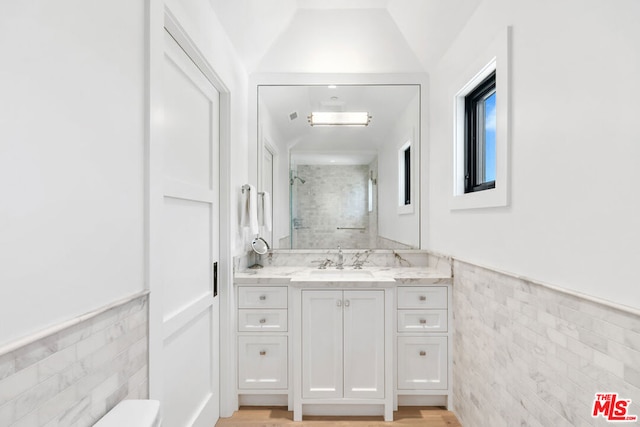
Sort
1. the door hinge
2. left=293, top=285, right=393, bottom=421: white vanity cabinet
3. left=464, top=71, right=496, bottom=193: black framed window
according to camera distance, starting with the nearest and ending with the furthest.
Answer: left=464, top=71, right=496, bottom=193: black framed window
the door hinge
left=293, top=285, right=393, bottom=421: white vanity cabinet

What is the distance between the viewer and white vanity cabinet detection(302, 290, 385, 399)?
7.14 feet

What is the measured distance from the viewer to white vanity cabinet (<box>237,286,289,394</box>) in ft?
7.45

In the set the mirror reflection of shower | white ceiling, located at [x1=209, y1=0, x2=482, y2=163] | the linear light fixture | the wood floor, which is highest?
white ceiling, located at [x1=209, y1=0, x2=482, y2=163]

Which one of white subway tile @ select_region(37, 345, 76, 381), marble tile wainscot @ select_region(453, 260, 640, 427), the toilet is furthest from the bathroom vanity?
white subway tile @ select_region(37, 345, 76, 381)

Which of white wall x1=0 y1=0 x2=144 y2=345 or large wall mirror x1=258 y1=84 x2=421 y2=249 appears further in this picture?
large wall mirror x1=258 y1=84 x2=421 y2=249

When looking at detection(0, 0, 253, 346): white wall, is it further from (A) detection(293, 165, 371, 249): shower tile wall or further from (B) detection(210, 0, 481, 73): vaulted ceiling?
(A) detection(293, 165, 371, 249): shower tile wall

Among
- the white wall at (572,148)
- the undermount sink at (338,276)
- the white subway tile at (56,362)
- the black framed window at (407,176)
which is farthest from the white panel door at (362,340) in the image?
the white subway tile at (56,362)

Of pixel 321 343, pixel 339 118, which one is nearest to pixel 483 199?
pixel 321 343

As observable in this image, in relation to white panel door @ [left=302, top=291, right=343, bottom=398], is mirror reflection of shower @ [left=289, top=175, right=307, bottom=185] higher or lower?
higher

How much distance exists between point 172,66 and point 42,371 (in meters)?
1.24

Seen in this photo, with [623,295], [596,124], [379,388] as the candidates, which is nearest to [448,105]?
[596,124]

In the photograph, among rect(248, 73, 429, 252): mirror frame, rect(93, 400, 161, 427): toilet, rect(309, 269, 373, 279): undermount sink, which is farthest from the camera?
rect(248, 73, 429, 252): mirror frame

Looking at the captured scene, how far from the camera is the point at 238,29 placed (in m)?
2.12

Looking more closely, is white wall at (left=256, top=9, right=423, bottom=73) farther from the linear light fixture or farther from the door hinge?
the door hinge
